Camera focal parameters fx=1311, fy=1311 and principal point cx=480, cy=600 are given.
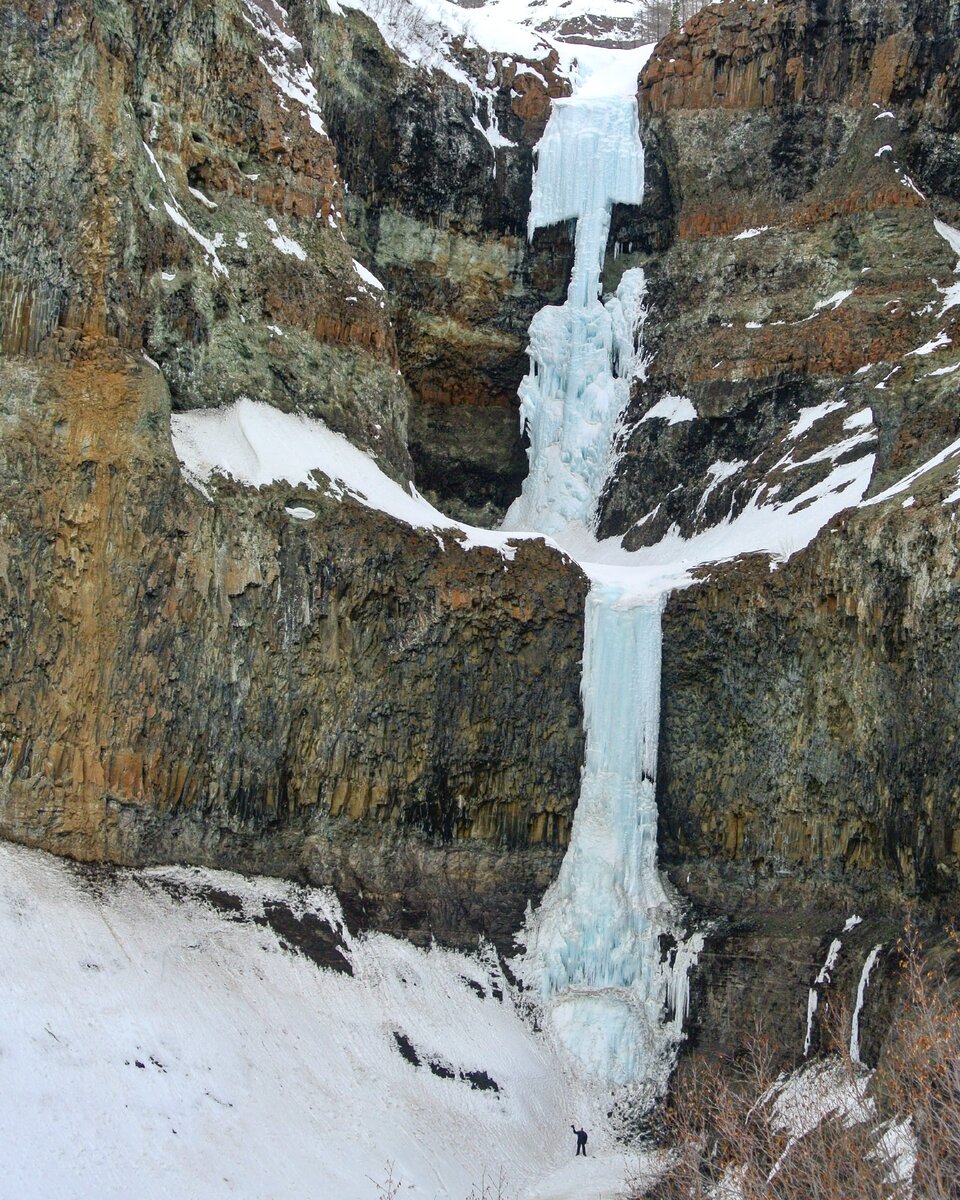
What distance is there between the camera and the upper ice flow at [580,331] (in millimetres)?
42000

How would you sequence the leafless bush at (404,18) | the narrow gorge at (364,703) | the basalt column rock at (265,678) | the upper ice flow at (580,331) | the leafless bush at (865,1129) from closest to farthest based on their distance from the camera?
the leafless bush at (865,1129) → the narrow gorge at (364,703) → the basalt column rock at (265,678) → the upper ice flow at (580,331) → the leafless bush at (404,18)

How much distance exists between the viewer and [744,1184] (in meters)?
14.4

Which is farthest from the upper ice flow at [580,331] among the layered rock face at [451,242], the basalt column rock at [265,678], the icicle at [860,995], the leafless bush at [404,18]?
the icicle at [860,995]

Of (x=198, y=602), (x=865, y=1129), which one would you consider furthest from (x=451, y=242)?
(x=865, y=1129)

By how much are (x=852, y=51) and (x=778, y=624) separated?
23427 mm

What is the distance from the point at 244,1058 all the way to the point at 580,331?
27.7 m

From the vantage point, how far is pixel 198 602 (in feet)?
88.1

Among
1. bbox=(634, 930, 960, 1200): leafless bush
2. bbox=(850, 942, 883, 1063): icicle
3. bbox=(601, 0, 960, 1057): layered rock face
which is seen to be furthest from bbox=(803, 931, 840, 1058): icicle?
bbox=(634, 930, 960, 1200): leafless bush

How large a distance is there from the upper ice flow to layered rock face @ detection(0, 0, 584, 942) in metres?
10.5

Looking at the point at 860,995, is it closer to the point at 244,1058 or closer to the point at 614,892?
the point at 614,892

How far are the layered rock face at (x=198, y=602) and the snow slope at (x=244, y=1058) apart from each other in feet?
4.81

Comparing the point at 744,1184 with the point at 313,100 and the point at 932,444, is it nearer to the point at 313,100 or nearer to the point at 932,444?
the point at 932,444

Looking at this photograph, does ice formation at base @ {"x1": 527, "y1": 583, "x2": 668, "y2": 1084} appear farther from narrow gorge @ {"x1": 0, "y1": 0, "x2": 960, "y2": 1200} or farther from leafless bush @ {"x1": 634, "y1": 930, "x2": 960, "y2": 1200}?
leafless bush @ {"x1": 634, "y1": 930, "x2": 960, "y2": 1200}

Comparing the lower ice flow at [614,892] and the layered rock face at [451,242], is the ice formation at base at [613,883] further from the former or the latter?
the layered rock face at [451,242]
